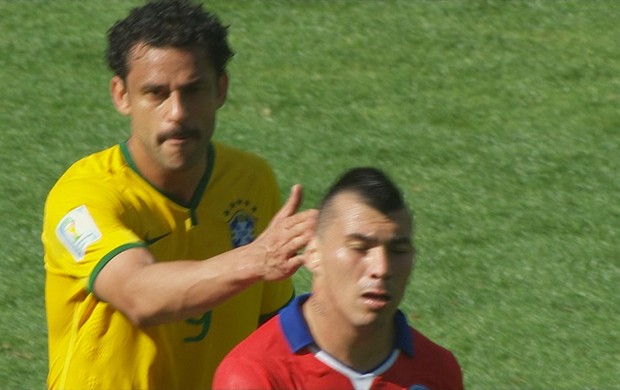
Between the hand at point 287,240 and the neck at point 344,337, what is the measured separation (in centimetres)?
12

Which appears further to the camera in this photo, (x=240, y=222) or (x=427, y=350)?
(x=240, y=222)

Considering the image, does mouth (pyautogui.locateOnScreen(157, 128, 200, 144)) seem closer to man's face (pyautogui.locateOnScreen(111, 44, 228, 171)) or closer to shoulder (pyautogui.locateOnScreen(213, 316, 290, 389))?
man's face (pyautogui.locateOnScreen(111, 44, 228, 171))

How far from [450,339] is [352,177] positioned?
373 cm

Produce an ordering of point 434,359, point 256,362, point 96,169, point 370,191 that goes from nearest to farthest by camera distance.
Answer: point 256,362 < point 370,191 < point 434,359 < point 96,169

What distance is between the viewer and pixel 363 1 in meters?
11.2

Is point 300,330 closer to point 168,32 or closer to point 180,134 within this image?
point 180,134

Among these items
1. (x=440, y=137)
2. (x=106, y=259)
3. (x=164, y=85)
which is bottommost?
(x=440, y=137)

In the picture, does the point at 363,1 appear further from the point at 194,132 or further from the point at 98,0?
the point at 194,132

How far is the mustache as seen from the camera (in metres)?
4.38

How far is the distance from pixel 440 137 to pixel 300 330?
19.0 ft

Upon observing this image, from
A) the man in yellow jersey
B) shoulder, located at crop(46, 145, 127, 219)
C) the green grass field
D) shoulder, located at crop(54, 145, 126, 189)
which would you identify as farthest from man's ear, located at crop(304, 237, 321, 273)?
the green grass field

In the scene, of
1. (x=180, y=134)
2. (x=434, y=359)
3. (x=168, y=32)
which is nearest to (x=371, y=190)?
(x=434, y=359)

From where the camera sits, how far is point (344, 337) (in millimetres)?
3791

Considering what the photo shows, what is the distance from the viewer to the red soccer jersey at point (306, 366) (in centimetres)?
371
